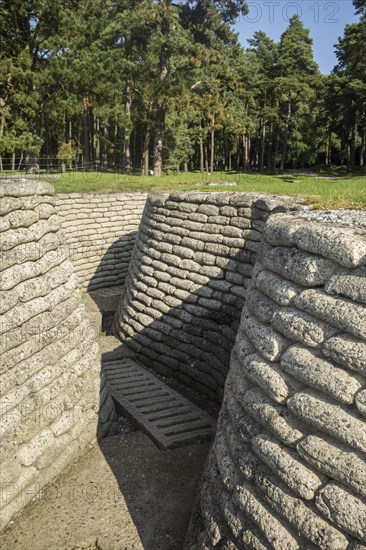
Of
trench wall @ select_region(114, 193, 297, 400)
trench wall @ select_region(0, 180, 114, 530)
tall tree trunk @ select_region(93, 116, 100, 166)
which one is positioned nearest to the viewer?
trench wall @ select_region(0, 180, 114, 530)

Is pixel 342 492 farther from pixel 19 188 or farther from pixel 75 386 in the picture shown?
pixel 19 188

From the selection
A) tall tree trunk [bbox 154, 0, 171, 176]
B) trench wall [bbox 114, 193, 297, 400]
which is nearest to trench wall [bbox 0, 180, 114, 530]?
trench wall [bbox 114, 193, 297, 400]

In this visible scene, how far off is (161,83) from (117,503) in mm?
24167

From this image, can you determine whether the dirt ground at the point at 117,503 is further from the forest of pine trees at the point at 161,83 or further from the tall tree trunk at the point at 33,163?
the tall tree trunk at the point at 33,163

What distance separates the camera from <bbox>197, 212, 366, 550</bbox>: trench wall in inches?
105

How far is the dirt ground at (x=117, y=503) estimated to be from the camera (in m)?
4.18

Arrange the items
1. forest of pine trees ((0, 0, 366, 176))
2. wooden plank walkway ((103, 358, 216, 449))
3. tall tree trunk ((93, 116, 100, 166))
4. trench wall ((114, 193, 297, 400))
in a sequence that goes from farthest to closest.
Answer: tall tree trunk ((93, 116, 100, 166))
forest of pine trees ((0, 0, 366, 176))
trench wall ((114, 193, 297, 400))
wooden plank walkway ((103, 358, 216, 449))

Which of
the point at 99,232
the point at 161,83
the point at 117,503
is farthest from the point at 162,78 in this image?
the point at 117,503

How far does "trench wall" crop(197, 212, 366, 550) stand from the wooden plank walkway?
183cm

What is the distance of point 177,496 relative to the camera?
15.5 ft

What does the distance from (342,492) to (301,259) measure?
145cm

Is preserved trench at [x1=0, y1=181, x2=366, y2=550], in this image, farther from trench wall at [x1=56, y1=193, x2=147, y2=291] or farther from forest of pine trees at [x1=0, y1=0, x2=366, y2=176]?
forest of pine trees at [x1=0, y1=0, x2=366, y2=176]

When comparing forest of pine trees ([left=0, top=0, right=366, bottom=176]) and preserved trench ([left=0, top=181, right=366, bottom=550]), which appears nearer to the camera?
preserved trench ([left=0, top=181, right=366, bottom=550])

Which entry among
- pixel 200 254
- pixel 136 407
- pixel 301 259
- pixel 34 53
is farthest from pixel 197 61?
pixel 301 259
